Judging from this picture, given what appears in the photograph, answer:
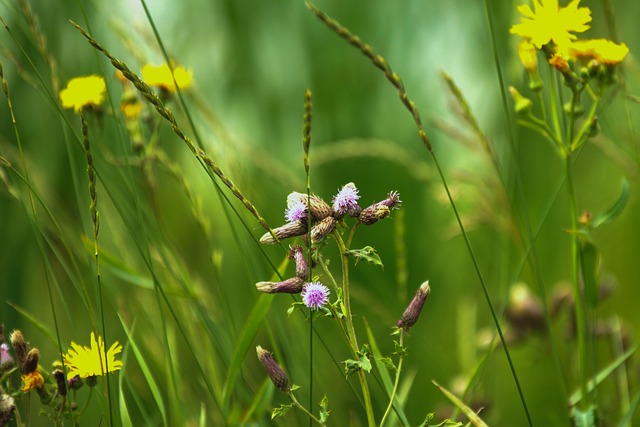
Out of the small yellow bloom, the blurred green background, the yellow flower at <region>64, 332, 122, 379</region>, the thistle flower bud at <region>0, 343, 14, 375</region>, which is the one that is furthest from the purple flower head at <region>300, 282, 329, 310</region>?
the blurred green background

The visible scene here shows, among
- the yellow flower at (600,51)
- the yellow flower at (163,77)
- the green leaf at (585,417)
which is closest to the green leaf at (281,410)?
the green leaf at (585,417)

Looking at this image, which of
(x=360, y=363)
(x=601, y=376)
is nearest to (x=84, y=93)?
(x=360, y=363)

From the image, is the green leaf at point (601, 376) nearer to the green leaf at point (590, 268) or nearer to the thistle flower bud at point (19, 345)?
the green leaf at point (590, 268)

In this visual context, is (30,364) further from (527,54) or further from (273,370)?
(527,54)

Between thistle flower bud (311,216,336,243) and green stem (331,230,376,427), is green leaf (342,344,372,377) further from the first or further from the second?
thistle flower bud (311,216,336,243)

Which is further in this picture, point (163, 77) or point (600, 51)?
point (163, 77)

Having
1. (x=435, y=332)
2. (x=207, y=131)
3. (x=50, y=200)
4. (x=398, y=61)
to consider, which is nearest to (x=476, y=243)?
(x=435, y=332)

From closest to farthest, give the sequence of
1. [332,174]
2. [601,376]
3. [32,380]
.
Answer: [32,380] → [601,376] → [332,174]
